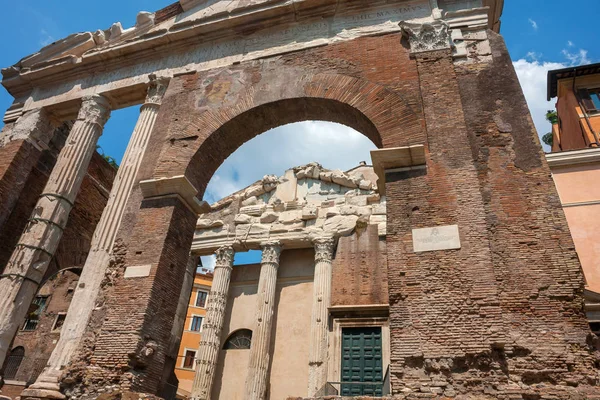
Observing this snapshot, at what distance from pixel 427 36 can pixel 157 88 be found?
5.70m

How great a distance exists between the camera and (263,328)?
1548 centimetres

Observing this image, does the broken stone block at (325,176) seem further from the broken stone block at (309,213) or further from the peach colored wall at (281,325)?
the peach colored wall at (281,325)

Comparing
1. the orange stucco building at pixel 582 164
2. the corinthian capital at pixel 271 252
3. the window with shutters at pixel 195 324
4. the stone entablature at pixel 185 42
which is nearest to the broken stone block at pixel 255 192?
the corinthian capital at pixel 271 252

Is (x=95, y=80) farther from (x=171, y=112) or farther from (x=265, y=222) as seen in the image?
(x=265, y=222)

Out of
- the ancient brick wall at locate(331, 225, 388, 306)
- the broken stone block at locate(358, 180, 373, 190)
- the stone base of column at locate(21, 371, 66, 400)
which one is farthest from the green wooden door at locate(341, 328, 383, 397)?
the stone base of column at locate(21, 371, 66, 400)

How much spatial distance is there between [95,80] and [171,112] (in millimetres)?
2920

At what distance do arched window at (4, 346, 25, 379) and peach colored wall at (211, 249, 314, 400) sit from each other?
12.3 m

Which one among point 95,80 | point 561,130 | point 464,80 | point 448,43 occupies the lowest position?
point 464,80

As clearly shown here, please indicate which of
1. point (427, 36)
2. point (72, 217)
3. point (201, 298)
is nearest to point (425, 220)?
point (427, 36)

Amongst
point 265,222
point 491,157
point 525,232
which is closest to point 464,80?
point 491,157

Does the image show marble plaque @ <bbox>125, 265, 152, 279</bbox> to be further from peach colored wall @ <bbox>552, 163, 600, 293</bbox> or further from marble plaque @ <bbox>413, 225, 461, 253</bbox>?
peach colored wall @ <bbox>552, 163, 600, 293</bbox>

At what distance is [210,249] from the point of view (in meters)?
18.1

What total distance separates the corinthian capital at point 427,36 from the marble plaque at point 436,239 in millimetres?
3572

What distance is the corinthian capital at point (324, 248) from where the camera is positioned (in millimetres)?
16000
